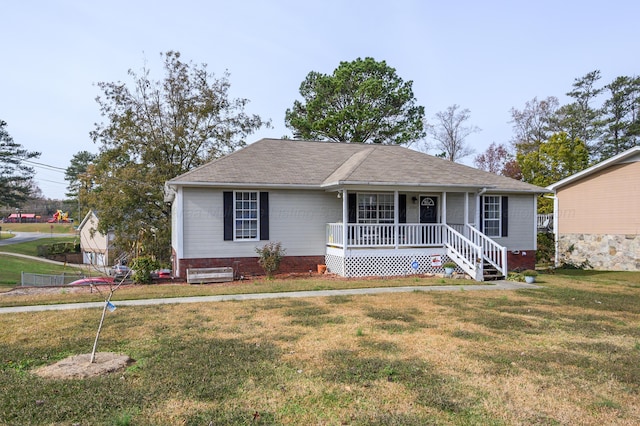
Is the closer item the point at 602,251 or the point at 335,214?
the point at 335,214

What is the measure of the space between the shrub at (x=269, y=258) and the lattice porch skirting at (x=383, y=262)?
6.69 ft

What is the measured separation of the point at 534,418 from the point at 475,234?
12857mm

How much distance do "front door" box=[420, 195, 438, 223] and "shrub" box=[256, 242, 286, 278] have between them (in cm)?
605

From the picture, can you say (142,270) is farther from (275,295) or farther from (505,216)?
(505,216)

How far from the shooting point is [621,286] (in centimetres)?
1312

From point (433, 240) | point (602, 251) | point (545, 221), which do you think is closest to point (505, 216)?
point (433, 240)

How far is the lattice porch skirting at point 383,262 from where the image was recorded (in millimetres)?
14453

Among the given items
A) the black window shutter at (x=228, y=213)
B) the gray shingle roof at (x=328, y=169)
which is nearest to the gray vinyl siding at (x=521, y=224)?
the gray shingle roof at (x=328, y=169)

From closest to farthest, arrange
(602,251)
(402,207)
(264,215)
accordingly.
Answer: (264,215) → (402,207) → (602,251)

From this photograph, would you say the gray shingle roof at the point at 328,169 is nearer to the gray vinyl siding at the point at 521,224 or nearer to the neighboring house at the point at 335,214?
the neighboring house at the point at 335,214

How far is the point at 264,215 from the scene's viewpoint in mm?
14984

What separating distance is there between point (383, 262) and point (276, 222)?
4.12 meters

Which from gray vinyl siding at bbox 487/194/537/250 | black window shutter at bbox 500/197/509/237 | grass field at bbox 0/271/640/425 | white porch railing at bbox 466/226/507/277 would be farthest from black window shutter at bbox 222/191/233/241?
gray vinyl siding at bbox 487/194/537/250

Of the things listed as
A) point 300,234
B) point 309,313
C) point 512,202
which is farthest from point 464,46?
point 309,313
